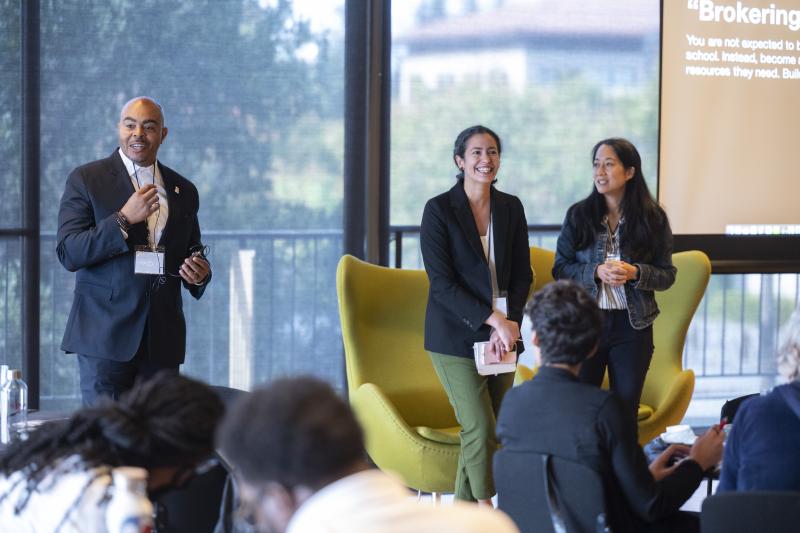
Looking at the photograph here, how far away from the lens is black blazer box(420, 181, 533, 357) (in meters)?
4.14

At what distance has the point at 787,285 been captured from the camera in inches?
252

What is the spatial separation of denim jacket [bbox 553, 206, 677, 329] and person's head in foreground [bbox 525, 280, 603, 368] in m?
1.49

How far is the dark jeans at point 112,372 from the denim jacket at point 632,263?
1.83 metres

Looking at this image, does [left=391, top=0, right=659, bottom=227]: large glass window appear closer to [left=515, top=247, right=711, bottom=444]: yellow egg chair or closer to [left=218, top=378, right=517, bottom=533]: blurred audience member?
[left=515, top=247, right=711, bottom=444]: yellow egg chair

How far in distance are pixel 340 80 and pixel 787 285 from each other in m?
3.08

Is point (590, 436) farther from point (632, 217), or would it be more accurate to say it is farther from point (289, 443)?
point (632, 217)

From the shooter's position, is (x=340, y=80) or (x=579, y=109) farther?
(x=579, y=109)

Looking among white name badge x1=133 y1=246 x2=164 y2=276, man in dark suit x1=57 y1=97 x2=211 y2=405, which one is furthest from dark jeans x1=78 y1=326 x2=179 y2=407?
white name badge x1=133 y1=246 x2=164 y2=276

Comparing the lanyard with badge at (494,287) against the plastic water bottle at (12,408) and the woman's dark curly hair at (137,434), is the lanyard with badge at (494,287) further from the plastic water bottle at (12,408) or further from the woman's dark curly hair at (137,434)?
the woman's dark curly hair at (137,434)

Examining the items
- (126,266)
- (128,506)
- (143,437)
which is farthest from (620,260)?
(128,506)

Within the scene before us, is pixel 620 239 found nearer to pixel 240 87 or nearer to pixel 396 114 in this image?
pixel 396 114

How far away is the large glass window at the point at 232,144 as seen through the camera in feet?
17.1

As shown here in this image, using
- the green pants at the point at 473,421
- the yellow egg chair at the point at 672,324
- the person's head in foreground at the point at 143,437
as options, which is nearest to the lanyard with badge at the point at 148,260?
the green pants at the point at 473,421

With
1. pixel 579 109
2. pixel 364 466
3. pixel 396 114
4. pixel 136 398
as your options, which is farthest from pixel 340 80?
pixel 364 466
